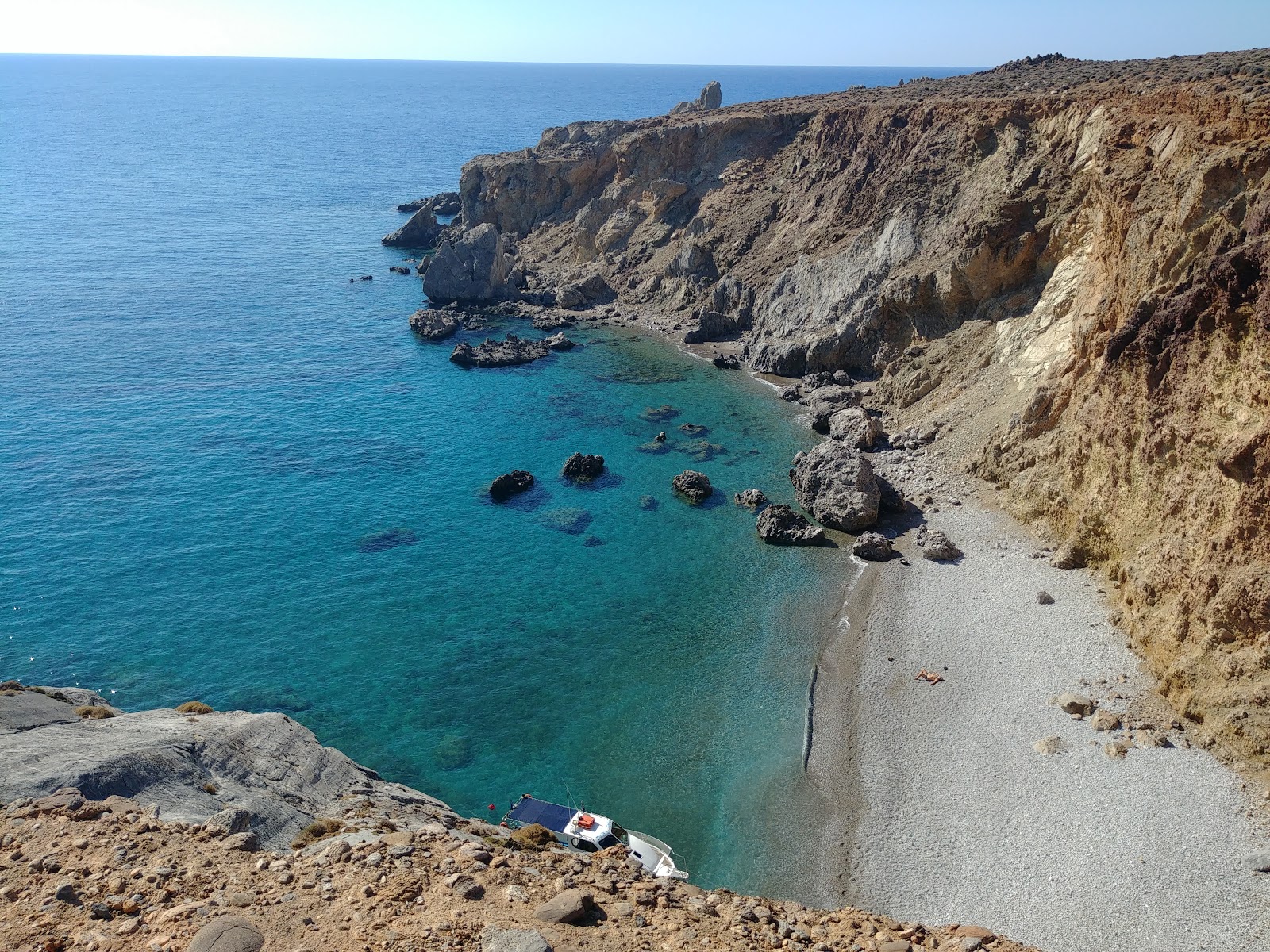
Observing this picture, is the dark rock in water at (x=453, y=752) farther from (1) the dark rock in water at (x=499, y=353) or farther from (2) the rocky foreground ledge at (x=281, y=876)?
(1) the dark rock in water at (x=499, y=353)

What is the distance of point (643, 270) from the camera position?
90.8 meters

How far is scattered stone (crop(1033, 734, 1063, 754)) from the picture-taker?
31.3 meters

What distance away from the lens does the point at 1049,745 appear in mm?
31453

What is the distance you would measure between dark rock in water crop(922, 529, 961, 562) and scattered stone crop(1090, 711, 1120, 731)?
1260cm

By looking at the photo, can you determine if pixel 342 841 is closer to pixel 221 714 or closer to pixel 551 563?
pixel 221 714

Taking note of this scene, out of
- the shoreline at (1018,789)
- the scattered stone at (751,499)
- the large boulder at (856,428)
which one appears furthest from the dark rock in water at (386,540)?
the large boulder at (856,428)

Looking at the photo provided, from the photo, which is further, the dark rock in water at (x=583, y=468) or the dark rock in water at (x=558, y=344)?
the dark rock in water at (x=558, y=344)

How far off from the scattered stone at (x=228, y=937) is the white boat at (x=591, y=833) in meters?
12.6

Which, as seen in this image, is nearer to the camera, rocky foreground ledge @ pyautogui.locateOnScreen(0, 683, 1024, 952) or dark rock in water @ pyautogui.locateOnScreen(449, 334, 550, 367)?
rocky foreground ledge @ pyautogui.locateOnScreen(0, 683, 1024, 952)

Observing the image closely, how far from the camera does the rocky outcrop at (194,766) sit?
71.4ft

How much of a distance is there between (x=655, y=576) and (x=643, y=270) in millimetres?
53270

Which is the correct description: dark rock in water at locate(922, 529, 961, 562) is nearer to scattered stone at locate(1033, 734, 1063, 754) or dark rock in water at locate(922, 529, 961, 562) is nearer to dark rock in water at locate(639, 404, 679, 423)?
scattered stone at locate(1033, 734, 1063, 754)

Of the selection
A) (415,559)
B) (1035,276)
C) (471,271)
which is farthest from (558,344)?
(1035,276)

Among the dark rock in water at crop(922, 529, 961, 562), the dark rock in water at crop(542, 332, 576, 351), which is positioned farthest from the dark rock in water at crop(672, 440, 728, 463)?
the dark rock in water at crop(542, 332, 576, 351)
